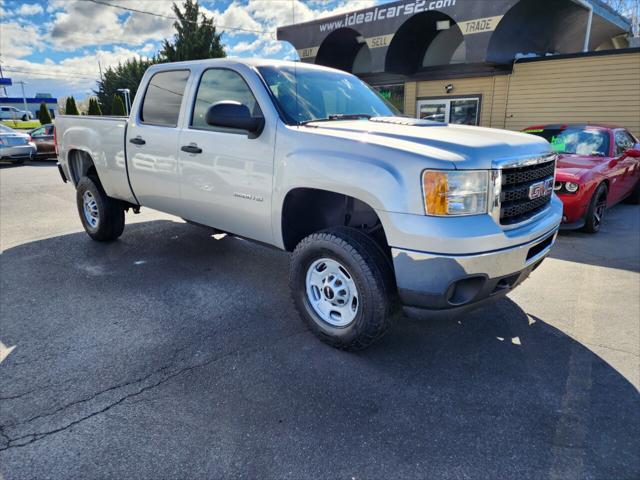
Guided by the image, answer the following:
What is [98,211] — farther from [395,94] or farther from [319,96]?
[395,94]

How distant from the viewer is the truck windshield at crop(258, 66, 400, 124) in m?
3.49

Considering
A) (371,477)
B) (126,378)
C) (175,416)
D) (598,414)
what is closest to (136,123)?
(126,378)

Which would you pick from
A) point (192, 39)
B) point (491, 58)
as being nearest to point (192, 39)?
point (192, 39)

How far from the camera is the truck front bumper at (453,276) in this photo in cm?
254

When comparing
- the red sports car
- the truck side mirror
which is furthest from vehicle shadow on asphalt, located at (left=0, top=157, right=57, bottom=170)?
the red sports car

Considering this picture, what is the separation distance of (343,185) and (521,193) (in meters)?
1.19

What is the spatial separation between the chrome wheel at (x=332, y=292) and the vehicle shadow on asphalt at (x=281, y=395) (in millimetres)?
262

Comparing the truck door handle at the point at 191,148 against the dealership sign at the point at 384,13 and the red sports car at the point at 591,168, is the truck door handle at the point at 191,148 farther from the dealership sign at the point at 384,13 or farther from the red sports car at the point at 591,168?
the dealership sign at the point at 384,13

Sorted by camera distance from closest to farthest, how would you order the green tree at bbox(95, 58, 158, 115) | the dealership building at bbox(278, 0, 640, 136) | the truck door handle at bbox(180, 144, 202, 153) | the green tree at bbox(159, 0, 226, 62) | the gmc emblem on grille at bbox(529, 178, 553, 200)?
the gmc emblem on grille at bbox(529, 178, 553, 200), the truck door handle at bbox(180, 144, 202, 153), the dealership building at bbox(278, 0, 640, 136), the green tree at bbox(159, 0, 226, 62), the green tree at bbox(95, 58, 158, 115)

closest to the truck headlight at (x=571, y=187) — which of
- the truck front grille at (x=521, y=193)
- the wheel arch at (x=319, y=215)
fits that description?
the truck front grille at (x=521, y=193)

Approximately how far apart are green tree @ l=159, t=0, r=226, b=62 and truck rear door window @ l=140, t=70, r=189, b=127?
98.1 feet

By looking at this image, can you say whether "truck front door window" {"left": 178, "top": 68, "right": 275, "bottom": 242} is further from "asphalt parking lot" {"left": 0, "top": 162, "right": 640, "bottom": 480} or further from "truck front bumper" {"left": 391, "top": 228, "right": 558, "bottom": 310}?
"truck front bumper" {"left": 391, "top": 228, "right": 558, "bottom": 310}

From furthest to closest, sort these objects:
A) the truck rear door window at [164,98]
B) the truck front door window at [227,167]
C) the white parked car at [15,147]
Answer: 1. the white parked car at [15,147]
2. the truck rear door window at [164,98]
3. the truck front door window at [227,167]

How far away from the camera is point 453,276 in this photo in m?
2.55
